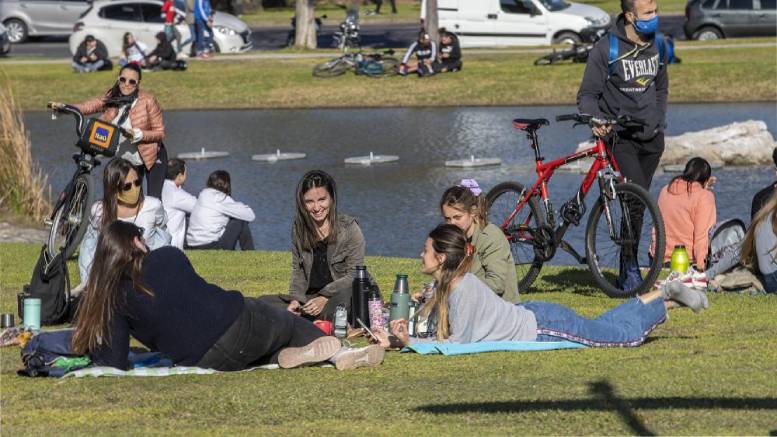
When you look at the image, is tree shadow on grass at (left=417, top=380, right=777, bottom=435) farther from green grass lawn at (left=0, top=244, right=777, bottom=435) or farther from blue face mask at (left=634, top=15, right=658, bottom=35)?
blue face mask at (left=634, top=15, right=658, bottom=35)

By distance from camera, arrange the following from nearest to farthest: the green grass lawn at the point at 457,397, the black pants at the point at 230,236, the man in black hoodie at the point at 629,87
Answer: the green grass lawn at the point at 457,397
the man in black hoodie at the point at 629,87
the black pants at the point at 230,236

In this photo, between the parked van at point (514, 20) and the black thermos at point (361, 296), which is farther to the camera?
the parked van at point (514, 20)

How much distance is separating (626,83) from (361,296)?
8.06 ft

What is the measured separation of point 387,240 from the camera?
50.4 feet

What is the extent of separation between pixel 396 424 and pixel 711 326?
3.03 meters

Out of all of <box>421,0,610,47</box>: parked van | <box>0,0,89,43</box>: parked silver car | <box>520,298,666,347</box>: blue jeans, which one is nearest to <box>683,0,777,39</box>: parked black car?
<box>421,0,610,47</box>: parked van

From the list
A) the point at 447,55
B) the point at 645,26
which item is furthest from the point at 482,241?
the point at 447,55

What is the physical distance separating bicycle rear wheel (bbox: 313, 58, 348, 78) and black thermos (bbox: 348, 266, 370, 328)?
22.6 m

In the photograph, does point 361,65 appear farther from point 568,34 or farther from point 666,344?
point 666,344

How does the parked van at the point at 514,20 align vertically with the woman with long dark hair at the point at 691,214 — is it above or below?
below

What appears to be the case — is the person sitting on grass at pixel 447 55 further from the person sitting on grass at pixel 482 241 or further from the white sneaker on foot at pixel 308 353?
the white sneaker on foot at pixel 308 353

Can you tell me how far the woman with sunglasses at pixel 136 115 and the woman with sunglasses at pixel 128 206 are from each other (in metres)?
1.89

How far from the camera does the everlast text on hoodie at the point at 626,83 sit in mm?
9891

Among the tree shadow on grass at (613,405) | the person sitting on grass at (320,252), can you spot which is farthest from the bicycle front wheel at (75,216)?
the tree shadow on grass at (613,405)
